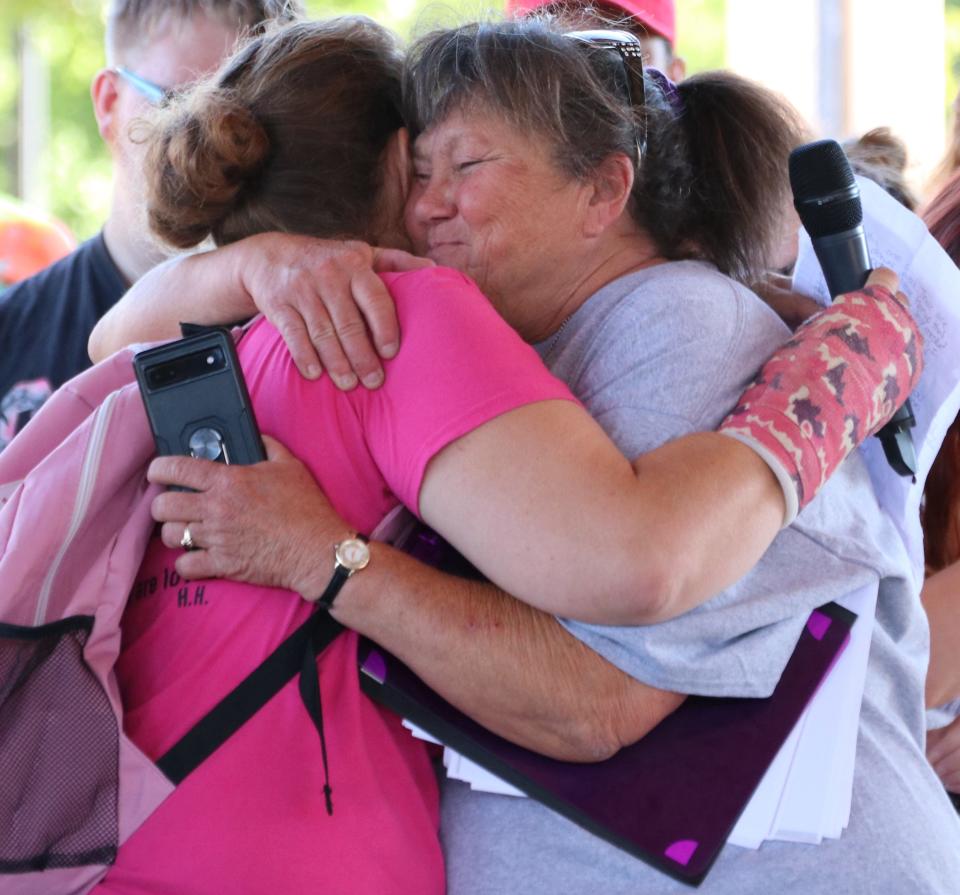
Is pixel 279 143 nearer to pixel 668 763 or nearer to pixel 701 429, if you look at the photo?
pixel 701 429

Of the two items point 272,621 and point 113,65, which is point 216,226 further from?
point 113,65

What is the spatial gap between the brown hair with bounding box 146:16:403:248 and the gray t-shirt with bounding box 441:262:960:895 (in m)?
0.39

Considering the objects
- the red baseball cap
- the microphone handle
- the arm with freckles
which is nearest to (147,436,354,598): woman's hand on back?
the microphone handle

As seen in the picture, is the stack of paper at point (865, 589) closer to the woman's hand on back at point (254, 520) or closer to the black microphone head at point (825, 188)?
the black microphone head at point (825, 188)

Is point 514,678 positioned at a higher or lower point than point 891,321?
lower

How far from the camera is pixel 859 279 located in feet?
5.96

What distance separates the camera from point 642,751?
1.61 m

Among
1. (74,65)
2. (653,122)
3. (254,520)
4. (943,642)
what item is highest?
(653,122)

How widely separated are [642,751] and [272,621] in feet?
1.54

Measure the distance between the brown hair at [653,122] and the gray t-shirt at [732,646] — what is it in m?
0.23

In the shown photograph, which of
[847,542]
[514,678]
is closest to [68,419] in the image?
[514,678]

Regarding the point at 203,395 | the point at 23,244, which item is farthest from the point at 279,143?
the point at 23,244

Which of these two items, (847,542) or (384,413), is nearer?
(384,413)

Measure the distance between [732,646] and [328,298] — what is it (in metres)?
0.65
